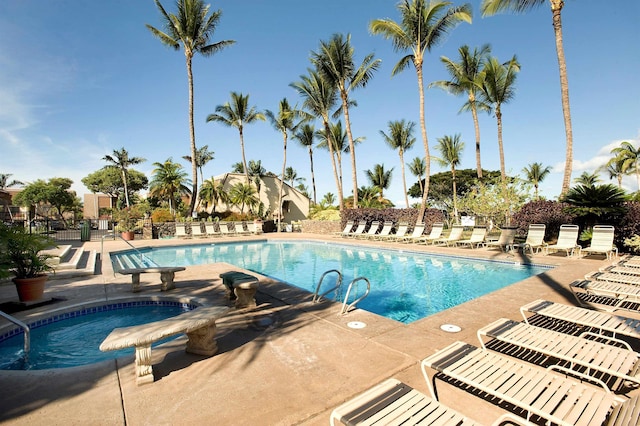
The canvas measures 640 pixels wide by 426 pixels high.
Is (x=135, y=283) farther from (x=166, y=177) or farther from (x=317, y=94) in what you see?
(x=166, y=177)

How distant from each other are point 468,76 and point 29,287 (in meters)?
24.0

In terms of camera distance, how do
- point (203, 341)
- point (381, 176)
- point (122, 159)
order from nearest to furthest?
point (203, 341), point (122, 159), point (381, 176)

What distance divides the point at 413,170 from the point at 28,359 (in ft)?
138

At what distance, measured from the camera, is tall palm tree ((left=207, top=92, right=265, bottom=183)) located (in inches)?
1108

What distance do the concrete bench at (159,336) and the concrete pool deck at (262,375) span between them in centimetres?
12

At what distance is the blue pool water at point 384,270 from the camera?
22.6 ft

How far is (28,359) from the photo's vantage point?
396 cm

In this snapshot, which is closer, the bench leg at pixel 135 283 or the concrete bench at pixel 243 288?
the concrete bench at pixel 243 288

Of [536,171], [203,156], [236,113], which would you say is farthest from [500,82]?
[536,171]

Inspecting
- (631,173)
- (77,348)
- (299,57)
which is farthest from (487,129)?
(631,173)

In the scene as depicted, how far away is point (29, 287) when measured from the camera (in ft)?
18.2

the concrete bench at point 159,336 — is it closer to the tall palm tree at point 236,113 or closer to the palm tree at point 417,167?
the tall palm tree at point 236,113

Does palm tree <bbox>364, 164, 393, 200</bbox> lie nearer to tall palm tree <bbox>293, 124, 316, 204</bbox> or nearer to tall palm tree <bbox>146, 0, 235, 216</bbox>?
tall palm tree <bbox>293, 124, 316, 204</bbox>

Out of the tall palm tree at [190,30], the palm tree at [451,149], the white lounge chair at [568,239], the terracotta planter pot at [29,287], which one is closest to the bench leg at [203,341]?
the terracotta planter pot at [29,287]
